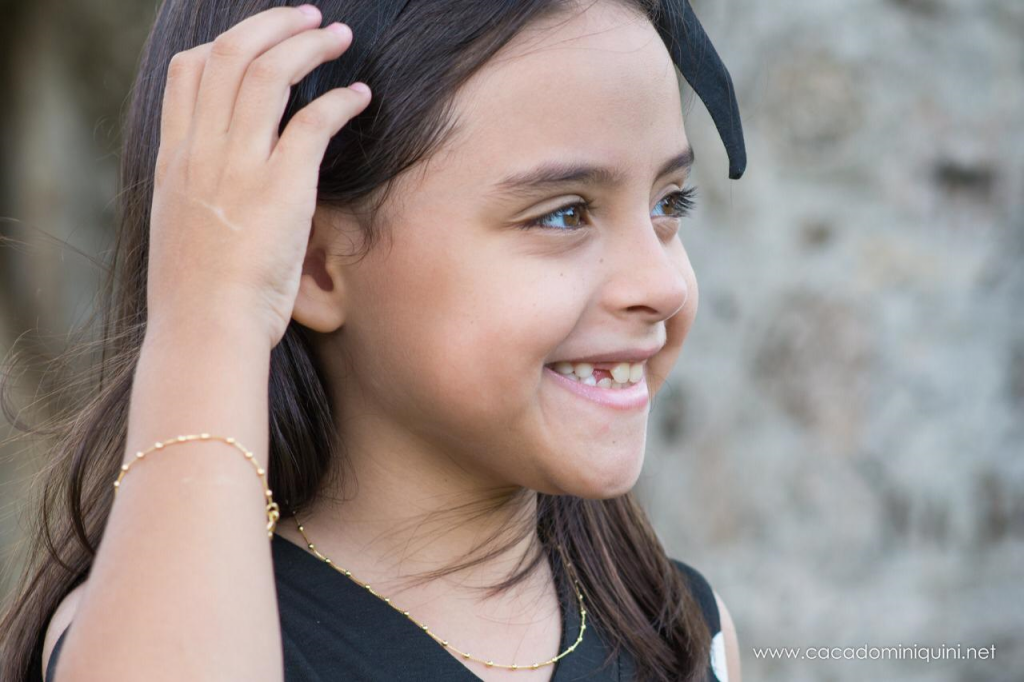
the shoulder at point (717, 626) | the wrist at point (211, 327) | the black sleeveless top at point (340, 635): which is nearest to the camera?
the wrist at point (211, 327)

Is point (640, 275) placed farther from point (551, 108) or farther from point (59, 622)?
point (59, 622)

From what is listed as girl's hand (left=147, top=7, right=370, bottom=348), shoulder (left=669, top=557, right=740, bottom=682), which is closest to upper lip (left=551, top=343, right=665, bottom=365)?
girl's hand (left=147, top=7, right=370, bottom=348)

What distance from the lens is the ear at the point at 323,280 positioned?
1547mm

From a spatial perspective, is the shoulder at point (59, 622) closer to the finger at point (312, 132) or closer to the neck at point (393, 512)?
the neck at point (393, 512)

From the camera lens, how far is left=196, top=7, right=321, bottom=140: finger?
136 centimetres

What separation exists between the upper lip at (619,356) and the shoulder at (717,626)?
25.9 inches

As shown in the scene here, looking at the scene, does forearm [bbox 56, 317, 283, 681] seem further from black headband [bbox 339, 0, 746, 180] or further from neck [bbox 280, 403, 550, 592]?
black headband [bbox 339, 0, 746, 180]

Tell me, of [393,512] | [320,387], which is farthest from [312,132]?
[393,512]

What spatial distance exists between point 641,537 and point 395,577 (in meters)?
0.57

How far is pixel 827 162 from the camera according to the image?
285 centimetres

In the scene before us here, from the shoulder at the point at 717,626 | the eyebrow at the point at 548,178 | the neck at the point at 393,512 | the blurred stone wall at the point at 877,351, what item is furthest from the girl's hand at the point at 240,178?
the blurred stone wall at the point at 877,351

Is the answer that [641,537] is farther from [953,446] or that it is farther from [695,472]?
[953,446]

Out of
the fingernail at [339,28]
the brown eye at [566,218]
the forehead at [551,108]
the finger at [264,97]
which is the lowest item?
the brown eye at [566,218]

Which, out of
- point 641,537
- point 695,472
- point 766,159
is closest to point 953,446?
point 695,472
